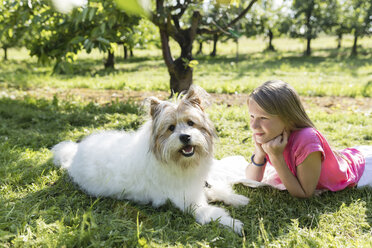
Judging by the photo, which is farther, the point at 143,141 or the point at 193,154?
the point at 143,141

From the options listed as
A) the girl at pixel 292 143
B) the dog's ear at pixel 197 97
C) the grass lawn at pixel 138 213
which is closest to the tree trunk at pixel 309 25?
the grass lawn at pixel 138 213

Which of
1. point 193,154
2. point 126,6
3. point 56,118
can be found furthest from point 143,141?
point 56,118

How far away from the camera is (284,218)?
2.68m

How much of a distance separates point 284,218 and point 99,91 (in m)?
7.67

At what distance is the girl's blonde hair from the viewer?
2.76 m

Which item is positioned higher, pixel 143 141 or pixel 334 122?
pixel 143 141

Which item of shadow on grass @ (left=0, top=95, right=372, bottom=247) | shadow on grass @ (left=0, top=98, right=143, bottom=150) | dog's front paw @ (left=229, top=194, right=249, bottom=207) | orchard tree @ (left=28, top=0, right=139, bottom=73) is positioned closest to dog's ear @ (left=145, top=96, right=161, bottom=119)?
shadow on grass @ (left=0, top=95, right=372, bottom=247)

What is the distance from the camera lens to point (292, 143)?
2895 mm

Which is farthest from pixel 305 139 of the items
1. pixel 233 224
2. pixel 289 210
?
pixel 233 224

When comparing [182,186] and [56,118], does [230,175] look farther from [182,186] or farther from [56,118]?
[56,118]

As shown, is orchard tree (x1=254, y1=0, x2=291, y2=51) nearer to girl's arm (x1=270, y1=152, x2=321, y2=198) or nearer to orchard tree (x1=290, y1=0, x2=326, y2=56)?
orchard tree (x1=290, y1=0, x2=326, y2=56)

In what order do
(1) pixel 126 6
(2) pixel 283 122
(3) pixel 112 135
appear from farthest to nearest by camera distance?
(3) pixel 112 135, (2) pixel 283 122, (1) pixel 126 6

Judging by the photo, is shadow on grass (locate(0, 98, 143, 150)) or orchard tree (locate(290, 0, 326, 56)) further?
orchard tree (locate(290, 0, 326, 56))

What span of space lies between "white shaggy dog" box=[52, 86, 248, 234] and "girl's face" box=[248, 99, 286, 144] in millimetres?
420
